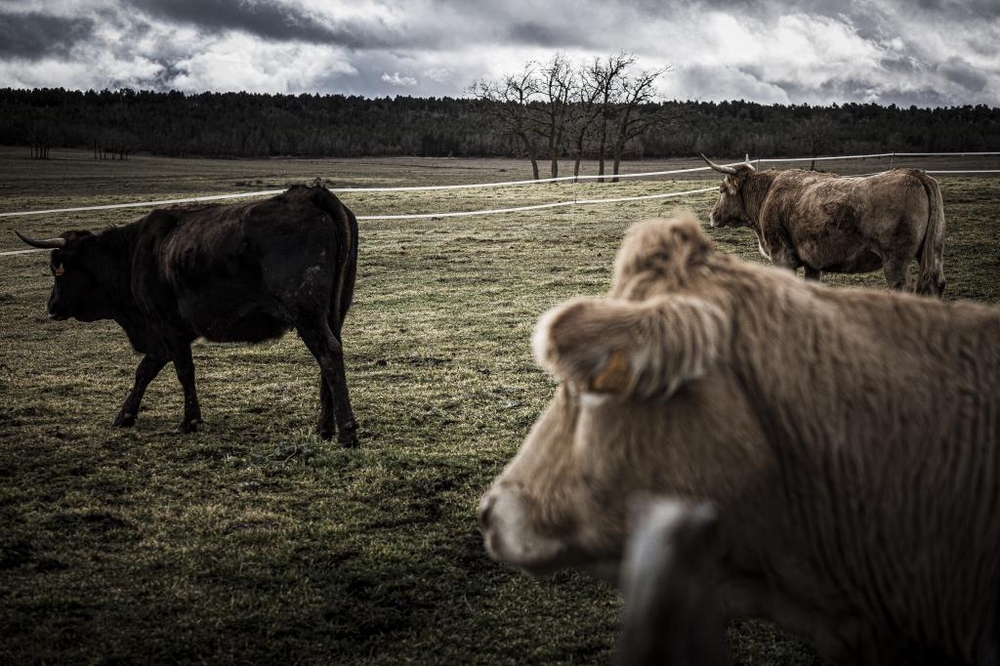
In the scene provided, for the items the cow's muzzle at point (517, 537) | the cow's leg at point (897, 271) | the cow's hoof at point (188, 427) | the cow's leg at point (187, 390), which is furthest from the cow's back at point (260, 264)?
the cow's leg at point (897, 271)

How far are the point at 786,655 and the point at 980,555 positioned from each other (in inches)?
94.6

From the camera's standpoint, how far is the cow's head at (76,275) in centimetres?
831

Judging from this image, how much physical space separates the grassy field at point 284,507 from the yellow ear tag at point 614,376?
262 cm

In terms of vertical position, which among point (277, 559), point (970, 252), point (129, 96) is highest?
point (129, 96)

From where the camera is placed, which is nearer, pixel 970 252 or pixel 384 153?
pixel 970 252

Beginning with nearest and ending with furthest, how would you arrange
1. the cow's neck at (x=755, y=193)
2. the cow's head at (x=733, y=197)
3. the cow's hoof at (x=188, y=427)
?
the cow's hoof at (x=188, y=427), the cow's neck at (x=755, y=193), the cow's head at (x=733, y=197)

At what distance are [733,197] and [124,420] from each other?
9.70 m

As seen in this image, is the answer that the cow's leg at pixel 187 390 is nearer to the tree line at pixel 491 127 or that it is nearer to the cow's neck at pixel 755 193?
the cow's neck at pixel 755 193

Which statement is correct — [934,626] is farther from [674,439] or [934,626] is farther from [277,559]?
[277,559]

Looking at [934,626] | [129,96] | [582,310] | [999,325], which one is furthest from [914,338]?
[129,96]

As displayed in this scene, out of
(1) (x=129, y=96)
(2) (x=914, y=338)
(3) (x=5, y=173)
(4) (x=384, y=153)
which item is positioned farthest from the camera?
(1) (x=129, y=96)

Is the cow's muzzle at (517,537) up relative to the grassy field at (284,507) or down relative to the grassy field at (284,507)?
up

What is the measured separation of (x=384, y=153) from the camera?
91562mm

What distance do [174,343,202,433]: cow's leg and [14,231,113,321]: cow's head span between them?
165 cm
